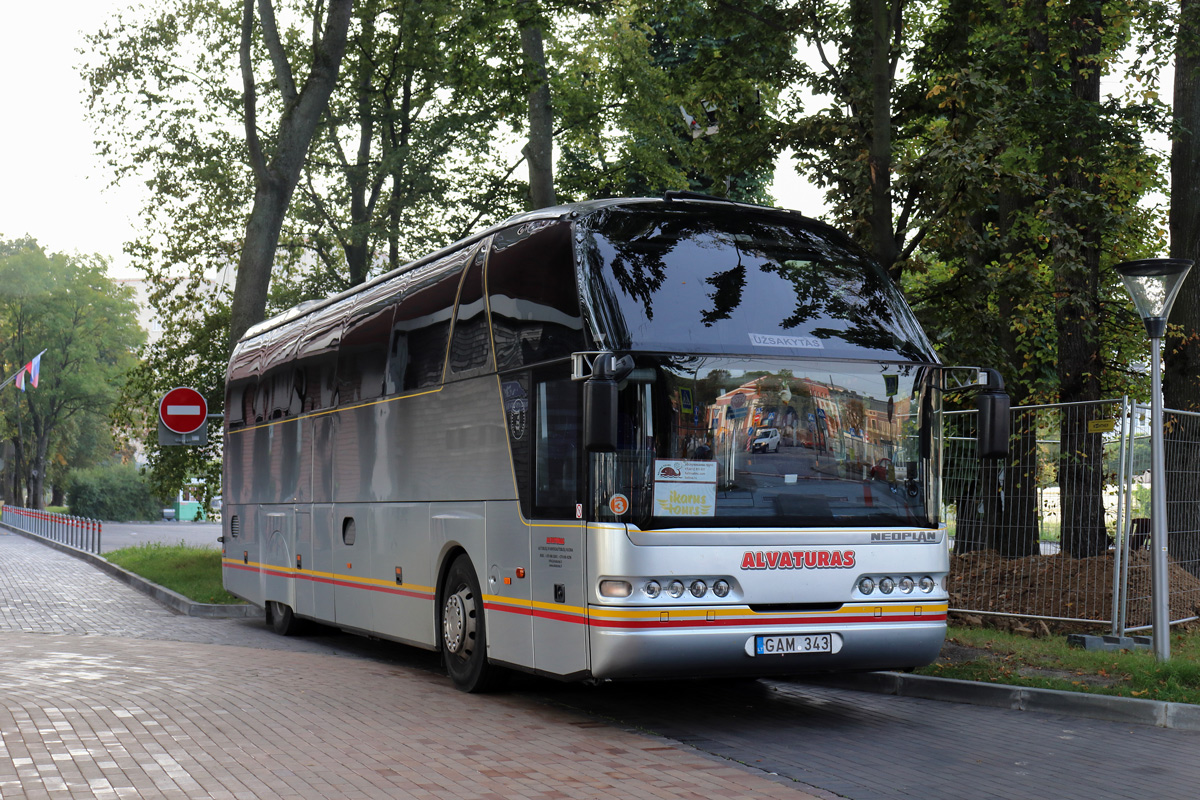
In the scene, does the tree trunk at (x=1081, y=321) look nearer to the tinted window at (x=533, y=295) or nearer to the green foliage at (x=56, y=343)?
the tinted window at (x=533, y=295)

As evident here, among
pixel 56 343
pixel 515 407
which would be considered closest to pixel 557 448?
pixel 515 407

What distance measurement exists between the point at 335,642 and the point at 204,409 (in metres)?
7.63

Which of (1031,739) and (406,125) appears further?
(406,125)

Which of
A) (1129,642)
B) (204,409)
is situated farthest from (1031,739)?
(204,409)

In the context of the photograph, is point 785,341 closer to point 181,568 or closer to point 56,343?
point 181,568

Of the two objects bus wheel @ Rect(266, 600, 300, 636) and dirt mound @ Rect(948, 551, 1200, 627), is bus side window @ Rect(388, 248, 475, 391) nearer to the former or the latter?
bus wheel @ Rect(266, 600, 300, 636)

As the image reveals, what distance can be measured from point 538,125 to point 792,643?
14.5 m

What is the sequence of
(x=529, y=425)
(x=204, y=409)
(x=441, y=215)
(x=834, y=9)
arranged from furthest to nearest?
(x=441, y=215) → (x=204, y=409) → (x=834, y=9) → (x=529, y=425)

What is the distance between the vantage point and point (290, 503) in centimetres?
1523

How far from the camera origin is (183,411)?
70.2 feet

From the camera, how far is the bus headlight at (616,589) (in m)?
8.32

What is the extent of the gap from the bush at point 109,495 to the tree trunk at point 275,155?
4298cm

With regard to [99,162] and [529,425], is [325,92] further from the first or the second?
[529,425]

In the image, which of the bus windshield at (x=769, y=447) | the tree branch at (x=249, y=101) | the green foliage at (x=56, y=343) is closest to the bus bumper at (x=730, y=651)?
the bus windshield at (x=769, y=447)
